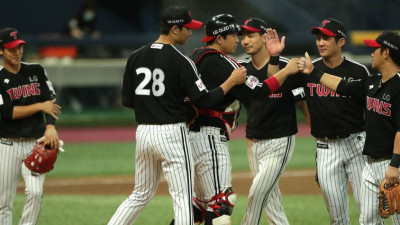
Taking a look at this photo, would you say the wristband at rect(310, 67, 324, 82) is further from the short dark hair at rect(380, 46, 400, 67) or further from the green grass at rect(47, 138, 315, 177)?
the green grass at rect(47, 138, 315, 177)

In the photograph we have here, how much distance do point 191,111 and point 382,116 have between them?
1.70 meters

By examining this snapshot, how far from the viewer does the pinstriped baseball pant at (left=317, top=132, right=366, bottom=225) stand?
7.44 m

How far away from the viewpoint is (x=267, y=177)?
24.5 ft

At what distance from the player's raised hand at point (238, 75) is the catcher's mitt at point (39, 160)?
2159 millimetres

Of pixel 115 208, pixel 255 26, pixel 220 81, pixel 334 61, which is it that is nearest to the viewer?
pixel 220 81

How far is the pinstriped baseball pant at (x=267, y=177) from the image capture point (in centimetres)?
745

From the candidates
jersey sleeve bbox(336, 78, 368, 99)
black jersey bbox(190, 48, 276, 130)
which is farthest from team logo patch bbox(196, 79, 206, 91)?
jersey sleeve bbox(336, 78, 368, 99)

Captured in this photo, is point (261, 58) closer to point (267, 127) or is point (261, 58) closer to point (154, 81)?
point (267, 127)

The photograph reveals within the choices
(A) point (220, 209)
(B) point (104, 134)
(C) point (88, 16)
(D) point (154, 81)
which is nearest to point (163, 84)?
(D) point (154, 81)

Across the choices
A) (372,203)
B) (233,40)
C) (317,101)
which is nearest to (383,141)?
(372,203)

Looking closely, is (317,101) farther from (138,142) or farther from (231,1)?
(231,1)

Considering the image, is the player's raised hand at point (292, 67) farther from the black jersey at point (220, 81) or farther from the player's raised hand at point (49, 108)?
the player's raised hand at point (49, 108)

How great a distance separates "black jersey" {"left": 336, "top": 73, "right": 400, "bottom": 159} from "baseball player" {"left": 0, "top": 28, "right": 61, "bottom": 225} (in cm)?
320

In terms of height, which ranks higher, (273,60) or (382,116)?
(273,60)
